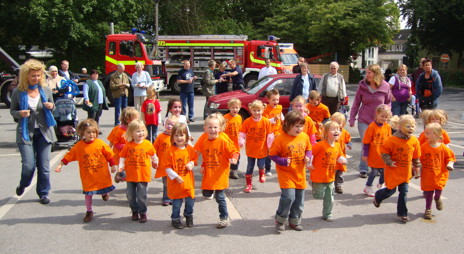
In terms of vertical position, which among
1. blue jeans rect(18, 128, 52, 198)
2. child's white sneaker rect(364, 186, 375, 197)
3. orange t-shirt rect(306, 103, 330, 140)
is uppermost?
orange t-shirt rect(306, 103, 330, 140)

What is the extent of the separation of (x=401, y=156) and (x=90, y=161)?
11.7ft

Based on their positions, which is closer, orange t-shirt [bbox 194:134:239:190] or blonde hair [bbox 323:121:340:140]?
orange t-shirt [bbox 194:134:239:190]

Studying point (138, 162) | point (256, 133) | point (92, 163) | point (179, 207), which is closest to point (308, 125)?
point (256, 133)

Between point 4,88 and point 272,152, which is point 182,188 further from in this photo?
point 4,88

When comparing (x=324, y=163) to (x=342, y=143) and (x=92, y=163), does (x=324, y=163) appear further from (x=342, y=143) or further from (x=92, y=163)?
(x=92, y=163)

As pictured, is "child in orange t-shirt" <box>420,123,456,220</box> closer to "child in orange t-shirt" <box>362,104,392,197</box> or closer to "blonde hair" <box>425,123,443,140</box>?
"blonde hair" <box>425,123,443,140</box>

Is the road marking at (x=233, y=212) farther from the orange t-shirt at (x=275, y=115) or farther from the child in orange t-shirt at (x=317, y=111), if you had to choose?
the child in orange t-shirt at (x=317, y=111)

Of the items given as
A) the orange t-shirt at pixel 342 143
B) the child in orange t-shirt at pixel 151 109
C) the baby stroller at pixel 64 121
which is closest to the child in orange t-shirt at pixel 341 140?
the orange t-shirt at pixel 342 143

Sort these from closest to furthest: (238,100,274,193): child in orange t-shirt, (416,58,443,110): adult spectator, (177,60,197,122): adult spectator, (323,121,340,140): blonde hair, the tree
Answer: (323,121,340,140): blonde hair
(238,100,274,193): child in orange t-shirt
(416,58,443,110): adult spectator
(177,60,197,122): adult spectator
the tree

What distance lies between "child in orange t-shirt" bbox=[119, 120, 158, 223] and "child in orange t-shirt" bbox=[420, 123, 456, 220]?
316 centimetres

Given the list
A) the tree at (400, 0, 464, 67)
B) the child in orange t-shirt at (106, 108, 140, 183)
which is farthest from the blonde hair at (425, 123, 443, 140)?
the tree at (400, 0, 464, 67)

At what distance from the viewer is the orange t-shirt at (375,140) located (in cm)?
552

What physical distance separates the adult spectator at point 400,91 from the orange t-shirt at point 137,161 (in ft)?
17.5

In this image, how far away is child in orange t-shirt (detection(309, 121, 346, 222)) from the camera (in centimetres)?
484
